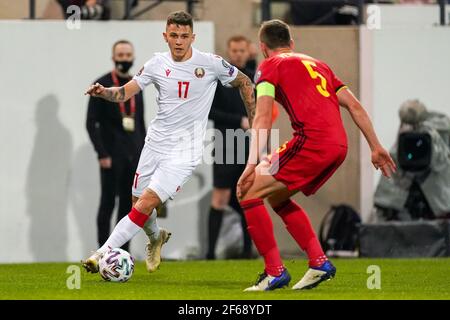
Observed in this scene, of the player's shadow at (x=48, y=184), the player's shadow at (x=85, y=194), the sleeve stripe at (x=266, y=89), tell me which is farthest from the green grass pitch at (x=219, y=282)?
the sleeve stripe at (x=266, y=89)

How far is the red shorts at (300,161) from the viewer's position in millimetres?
10359

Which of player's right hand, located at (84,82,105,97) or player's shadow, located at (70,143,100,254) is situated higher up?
player's right hand, located at (84,82,105,97)

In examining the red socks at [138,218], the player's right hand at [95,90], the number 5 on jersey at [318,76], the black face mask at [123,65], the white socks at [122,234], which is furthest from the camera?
the black face mask at [123,65]

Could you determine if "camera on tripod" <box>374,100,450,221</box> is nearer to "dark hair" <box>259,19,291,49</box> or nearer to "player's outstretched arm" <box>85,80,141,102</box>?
Answer: "player's outstretched arm" <box>85,80,141,102</box>

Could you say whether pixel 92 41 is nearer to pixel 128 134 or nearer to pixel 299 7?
pixel 128 134

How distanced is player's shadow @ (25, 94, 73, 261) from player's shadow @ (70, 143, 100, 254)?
11 centimetres

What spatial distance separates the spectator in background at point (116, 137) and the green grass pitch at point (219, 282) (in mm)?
964

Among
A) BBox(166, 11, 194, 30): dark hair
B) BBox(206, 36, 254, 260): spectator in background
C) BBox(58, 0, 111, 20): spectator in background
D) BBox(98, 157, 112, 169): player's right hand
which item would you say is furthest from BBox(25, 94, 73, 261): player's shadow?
BBox(166, 11, 194, 30): dark hair

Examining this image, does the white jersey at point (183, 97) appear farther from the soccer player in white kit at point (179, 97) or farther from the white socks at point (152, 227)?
the white socks at point (152, 227)

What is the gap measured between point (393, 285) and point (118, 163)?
17.4 feet

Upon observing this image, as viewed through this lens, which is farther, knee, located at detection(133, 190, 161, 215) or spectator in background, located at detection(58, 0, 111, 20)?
spectator in background, located at detection(58, 0, 111, 20)

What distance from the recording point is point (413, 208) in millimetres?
16688

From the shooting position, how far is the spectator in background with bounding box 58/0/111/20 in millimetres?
16672

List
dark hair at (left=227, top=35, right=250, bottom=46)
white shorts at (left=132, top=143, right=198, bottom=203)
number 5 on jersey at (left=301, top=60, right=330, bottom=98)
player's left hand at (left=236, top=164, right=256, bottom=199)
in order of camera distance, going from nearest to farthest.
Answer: player's left hand at (left=236, top=164, right=256, bottom=199), number 5 on jersey at (left=301, top=60, right=330, bottom=98), white shorts at (left=132, top=143, right=198, bottom=203), dark hair at (left=227, top=35, right=250, bottom=46)
